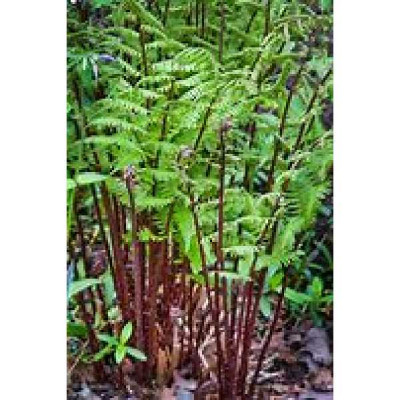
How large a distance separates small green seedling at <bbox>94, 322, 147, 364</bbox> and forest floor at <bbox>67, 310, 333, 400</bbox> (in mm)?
48

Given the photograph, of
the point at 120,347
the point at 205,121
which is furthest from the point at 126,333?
the point at 205,121

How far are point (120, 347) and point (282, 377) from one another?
10.4 inches

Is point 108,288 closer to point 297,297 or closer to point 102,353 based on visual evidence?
point 102,353

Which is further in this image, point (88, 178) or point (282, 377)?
point (282, 377)

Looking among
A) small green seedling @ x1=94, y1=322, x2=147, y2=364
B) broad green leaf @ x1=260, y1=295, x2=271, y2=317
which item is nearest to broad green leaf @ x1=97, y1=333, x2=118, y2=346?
small green seedling @ x1=94, y1=322, x2=147, y2=364

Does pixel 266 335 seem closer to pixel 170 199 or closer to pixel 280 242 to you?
pixel 280 242

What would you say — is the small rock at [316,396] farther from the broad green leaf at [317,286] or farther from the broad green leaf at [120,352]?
the broad green leaf at [120,352]

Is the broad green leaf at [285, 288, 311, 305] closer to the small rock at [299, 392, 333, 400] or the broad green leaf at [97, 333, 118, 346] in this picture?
the small rock at [299, 392, 333, 400]

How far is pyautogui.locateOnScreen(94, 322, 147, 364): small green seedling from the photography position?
1.80 m

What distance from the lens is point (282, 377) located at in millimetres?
1893
